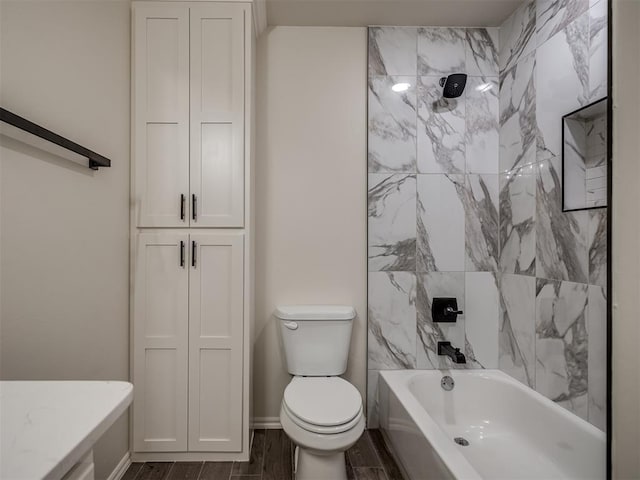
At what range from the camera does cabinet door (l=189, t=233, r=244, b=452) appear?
170 centimetres

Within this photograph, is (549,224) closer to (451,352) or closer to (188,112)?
(451,352)

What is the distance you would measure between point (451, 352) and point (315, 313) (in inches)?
32.4

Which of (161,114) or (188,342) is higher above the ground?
(161,114)

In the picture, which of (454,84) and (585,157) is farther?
(454,84)

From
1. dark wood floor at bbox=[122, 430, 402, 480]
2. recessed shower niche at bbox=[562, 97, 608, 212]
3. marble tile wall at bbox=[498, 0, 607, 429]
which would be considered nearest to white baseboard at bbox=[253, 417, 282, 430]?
dark wood floor at bbox=[122, 430, 402, 480]

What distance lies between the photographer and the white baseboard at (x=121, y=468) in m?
1.55

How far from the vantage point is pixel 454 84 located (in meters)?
1.94

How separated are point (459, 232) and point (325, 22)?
1.51 m

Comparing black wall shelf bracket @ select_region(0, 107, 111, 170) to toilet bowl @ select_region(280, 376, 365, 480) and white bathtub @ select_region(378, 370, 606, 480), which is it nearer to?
toilet bowl @ select_region(280, 376, 365, 480)

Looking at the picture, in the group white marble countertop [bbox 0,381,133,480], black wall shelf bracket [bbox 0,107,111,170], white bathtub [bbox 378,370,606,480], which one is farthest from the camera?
white bathtub [bbox 378,370,606,480]

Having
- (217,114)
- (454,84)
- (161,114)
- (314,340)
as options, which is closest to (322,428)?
(314,340)

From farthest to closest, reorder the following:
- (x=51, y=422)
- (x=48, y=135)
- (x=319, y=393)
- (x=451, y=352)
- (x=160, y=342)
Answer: (x=451, y=352)
(x=160, y=342)
(x=319, y=393)
(x=48, y=135)
(x=51, y=422)

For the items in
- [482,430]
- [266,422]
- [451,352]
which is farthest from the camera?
[266,422]

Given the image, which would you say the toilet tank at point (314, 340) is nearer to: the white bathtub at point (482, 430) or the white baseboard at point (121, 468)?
the white bathtub at point (482, 430)
